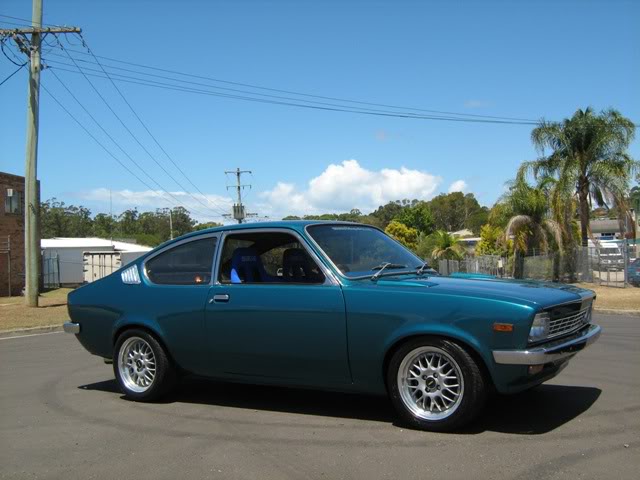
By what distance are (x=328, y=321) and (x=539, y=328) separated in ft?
5.27

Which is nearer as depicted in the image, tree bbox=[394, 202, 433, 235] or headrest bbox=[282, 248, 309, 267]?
headrest bbox=[282, 248, 309, 267]

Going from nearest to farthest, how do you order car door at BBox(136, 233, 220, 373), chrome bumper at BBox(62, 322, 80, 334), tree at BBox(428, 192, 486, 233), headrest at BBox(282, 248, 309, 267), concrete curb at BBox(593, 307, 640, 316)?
headrest at BBox(282, 248, 309, 267), car door at BBox(136, 233, 220, 373), chrome bumper at BBox(62, 322, 80, 334), concrete curb at BBox(593, 307, 640, 316), tree at BBox(428, 192, 486, 233)

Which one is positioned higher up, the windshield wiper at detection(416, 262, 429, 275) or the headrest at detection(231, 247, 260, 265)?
the headrest at detection(231, 247, 260, 265)

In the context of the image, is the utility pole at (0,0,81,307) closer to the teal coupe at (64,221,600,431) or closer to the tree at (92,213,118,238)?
the teal coupe at (64,221,600,431)

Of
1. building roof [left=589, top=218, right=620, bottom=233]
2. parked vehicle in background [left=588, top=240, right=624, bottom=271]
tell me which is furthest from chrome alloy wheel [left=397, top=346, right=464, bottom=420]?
building roof [left=589, top=218, right=620, bottom=233]

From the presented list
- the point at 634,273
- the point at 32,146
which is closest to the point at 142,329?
the point at 32,146

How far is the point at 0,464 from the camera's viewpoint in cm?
461

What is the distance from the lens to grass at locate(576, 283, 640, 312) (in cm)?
1734

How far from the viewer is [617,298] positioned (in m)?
20.4

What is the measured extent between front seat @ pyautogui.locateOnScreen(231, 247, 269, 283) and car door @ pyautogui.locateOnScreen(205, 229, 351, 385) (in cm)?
6

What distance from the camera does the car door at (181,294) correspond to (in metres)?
5.86

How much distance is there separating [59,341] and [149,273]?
21.6ft

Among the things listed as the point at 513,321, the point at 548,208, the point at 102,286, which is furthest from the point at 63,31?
the point at 548,208

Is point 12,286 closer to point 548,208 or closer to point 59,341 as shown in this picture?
point 59,341
